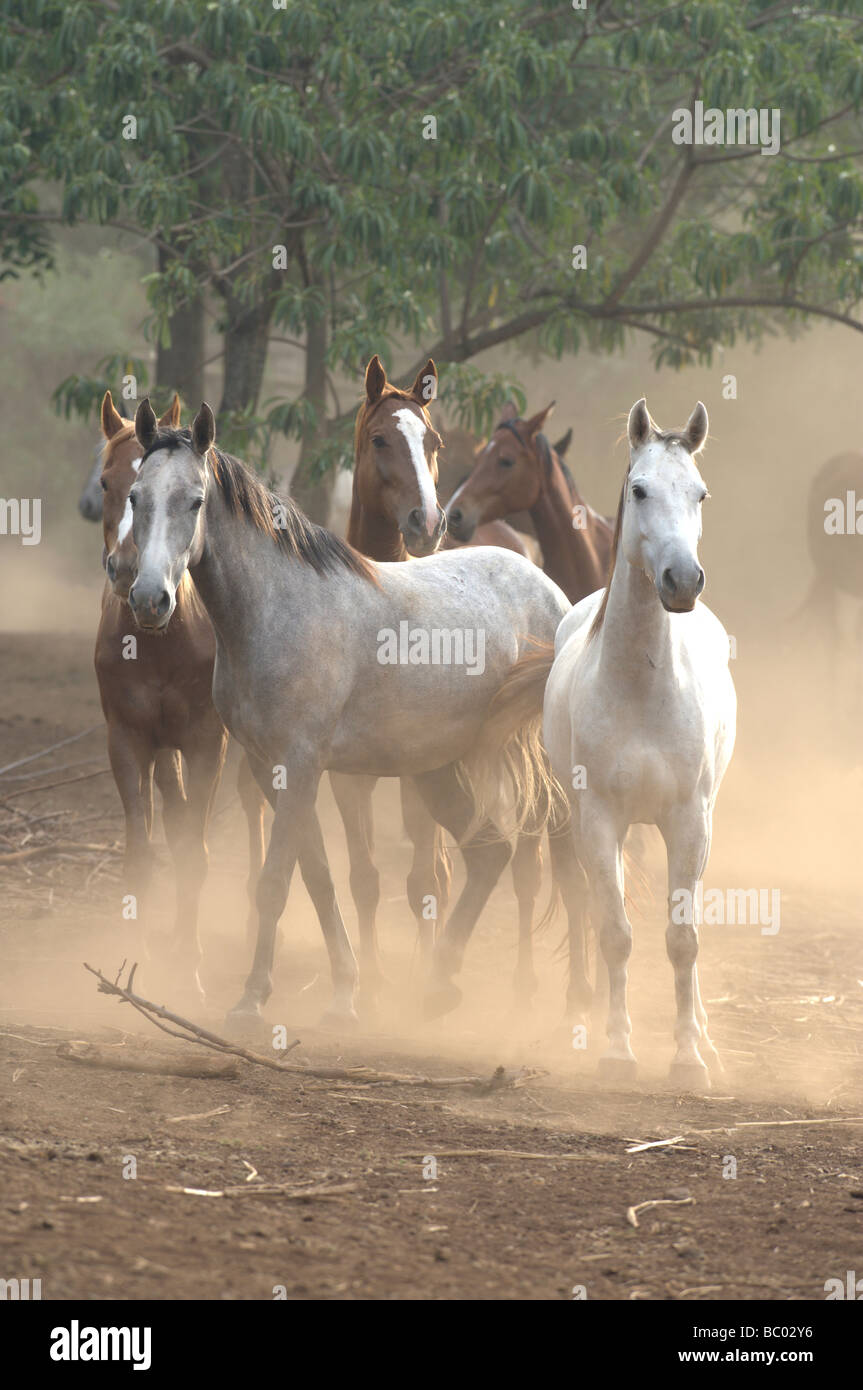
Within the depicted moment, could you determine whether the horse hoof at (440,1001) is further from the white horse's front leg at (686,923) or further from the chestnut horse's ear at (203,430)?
the chestnut horse's ear at (203,430)

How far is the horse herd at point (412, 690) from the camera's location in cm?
461

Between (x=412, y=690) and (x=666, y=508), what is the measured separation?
1377 millimetres

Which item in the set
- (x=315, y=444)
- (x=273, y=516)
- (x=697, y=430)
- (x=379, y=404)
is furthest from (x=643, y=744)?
(x=315, y=444)

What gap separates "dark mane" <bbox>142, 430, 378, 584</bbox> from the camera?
4938mm

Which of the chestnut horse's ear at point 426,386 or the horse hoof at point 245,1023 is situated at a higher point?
the chestnut horse's ear at point 426,386

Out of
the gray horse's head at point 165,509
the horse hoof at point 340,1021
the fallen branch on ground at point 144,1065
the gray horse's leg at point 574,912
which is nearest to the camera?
the fallen branch on ground at point 144,1065

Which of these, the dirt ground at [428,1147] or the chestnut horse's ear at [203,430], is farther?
the chestnut horse's ear at [203,430]

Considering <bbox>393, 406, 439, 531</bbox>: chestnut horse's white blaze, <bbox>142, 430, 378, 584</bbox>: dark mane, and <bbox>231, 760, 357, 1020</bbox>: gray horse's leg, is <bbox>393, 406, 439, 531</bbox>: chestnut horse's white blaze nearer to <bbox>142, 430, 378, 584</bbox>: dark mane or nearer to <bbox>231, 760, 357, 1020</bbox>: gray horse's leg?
<bbox>142, 430, 378, 584</bbox>: dark mane

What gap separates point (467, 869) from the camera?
19.1ft

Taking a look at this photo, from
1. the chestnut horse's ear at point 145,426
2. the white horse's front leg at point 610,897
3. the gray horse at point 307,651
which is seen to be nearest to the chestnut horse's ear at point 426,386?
the gray horse at point 307,651

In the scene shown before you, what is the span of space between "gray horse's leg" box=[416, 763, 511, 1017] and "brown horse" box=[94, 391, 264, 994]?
90 cm

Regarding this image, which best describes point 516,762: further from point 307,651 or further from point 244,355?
point 244,355

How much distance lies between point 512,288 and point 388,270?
4.49ft

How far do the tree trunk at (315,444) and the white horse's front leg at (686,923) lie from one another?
512 centimetres
